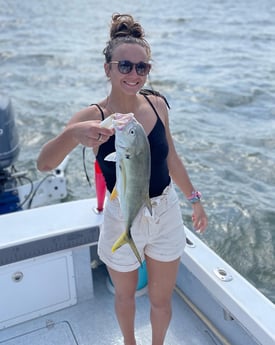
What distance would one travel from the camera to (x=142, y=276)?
10.6 feet

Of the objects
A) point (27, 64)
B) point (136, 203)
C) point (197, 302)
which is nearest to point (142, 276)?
point (197, 302)

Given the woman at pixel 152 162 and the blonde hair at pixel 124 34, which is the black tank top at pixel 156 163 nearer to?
the woman at pixel 152 162

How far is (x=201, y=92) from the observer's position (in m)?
9.69

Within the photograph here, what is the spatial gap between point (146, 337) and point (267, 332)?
100 centimetres

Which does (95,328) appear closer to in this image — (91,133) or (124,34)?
(91,133)

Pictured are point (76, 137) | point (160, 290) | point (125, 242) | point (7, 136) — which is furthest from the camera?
point (7, 136)

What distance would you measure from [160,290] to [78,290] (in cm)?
103

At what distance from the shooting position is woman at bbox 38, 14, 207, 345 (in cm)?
208

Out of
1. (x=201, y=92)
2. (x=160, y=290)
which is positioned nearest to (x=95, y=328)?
(x=160, y=290)

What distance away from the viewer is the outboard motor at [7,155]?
4.29 meters

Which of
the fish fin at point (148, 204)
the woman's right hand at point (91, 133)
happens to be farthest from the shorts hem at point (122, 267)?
the woman's right hand at point (91, 133)

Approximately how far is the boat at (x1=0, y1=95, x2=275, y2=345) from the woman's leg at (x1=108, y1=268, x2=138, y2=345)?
468mm

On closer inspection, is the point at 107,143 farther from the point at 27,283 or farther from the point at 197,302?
the point at 197,302

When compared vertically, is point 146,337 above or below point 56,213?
below
